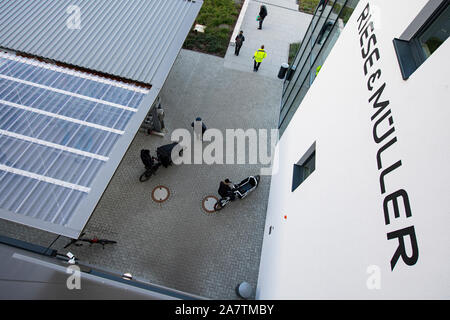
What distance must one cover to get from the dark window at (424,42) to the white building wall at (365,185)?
0.14 meters

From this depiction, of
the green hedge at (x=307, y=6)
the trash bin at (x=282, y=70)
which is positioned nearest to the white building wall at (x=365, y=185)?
the trash bin at (x=282, y=70)

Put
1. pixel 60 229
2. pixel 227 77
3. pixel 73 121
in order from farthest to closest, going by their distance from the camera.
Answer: pixel 227 77 < pixel 73 121 < pixel 60 229

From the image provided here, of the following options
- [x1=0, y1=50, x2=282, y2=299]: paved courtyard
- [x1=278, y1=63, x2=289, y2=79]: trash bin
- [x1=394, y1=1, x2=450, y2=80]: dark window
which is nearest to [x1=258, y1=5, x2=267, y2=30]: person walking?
[x1=278, y1=63, x2=289, y2=79]: trash bin

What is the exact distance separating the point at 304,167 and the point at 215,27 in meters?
11.6

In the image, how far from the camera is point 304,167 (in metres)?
6.38

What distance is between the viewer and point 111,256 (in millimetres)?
7234

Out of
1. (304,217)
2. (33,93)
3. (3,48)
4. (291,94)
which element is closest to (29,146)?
(33,93)

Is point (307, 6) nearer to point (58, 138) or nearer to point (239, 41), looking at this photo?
point (239, 41)

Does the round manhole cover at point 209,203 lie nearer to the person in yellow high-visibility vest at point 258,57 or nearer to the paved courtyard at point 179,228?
the paved courtyard at point 179,228

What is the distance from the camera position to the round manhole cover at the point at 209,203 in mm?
8359

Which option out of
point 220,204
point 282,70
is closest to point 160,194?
point 220,204

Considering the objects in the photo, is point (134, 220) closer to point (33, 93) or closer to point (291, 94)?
point (33, 93)

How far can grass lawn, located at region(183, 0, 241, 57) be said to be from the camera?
525 inches
